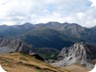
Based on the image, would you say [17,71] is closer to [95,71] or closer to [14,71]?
[14,71]

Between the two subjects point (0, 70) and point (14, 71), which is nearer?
point (0, 70)

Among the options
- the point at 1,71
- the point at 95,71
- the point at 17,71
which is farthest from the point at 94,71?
the point at 17,71

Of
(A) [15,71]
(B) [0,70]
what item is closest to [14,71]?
(A) [15,71]

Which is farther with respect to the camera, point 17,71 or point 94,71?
point 17,71

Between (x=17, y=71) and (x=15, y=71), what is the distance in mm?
355

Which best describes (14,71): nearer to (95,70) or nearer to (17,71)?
(17,71)

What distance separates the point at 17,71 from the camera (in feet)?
166

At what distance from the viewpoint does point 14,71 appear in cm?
5131

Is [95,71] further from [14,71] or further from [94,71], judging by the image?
[14,71]

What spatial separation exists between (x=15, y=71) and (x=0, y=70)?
3880 cm

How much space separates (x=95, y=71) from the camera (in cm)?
1252

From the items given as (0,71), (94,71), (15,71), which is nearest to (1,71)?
(0,71)

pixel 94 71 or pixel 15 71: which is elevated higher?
pixel 94 71

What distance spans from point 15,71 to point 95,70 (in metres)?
39.0
